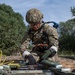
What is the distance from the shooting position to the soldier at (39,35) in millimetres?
4848

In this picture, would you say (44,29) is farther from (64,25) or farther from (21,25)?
(64,25)

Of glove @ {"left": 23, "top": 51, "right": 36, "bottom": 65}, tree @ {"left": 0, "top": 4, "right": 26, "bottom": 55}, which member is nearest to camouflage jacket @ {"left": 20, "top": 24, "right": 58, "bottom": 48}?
glove @ {"left": 23, "top": 51, "right": 36, "bottom": 65}

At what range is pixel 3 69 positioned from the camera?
12.2 feet

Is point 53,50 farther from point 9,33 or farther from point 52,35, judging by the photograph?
point 9,33

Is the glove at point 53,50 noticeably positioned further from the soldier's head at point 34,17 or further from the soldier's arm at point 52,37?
the soldier's head at point 34,17

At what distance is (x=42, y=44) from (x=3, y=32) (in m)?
34.0

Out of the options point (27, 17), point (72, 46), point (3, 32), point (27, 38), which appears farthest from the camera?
point (72, 46)

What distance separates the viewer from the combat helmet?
4863mm

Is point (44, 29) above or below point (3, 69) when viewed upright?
above

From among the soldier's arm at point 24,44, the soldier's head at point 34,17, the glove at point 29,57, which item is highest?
the soldier's head at point 34,17

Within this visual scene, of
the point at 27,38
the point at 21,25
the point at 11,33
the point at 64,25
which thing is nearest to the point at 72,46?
the point at 64,25

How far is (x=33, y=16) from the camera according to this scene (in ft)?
16.0

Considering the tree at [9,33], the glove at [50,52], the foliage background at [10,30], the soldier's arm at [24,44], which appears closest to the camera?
the glove at [50,52]

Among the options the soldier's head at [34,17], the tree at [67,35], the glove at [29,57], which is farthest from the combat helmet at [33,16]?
the tree at [67,35]
